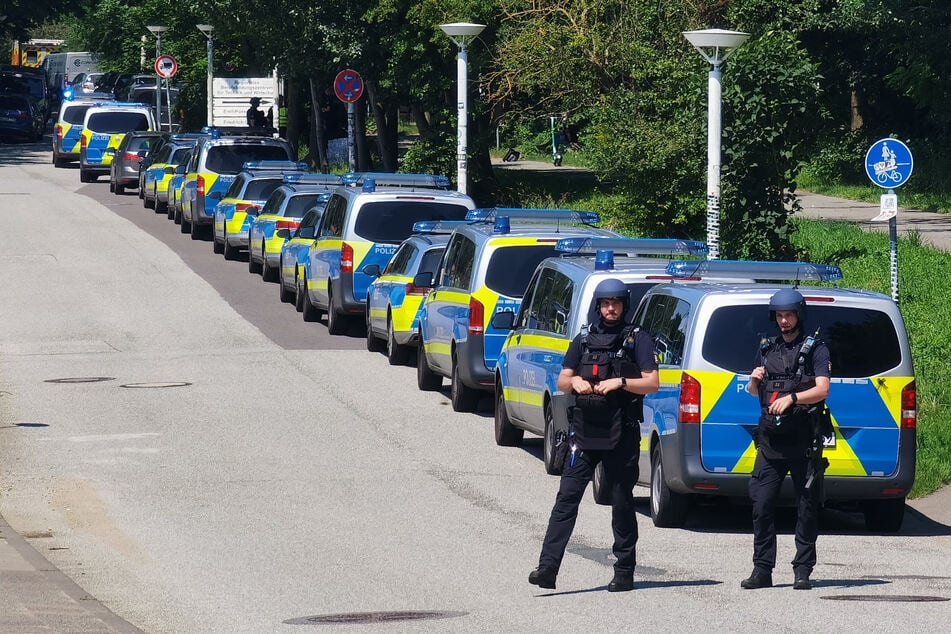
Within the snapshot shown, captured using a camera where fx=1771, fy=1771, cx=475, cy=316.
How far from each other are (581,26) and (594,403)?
74.7 ft

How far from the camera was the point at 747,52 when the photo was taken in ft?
74.6

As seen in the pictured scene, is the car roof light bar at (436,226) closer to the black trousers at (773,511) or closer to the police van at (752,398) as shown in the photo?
the police van at (752,398)

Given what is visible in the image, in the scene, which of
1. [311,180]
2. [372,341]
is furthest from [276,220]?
[372,341]

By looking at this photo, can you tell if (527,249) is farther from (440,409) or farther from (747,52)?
(747,52)

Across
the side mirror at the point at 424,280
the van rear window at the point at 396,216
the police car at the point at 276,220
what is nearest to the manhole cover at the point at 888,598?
the side mirror at the point at 424,280

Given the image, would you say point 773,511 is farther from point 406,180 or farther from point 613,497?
point 406,180

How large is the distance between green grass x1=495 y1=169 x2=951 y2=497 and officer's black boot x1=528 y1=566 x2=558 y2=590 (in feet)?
16.7

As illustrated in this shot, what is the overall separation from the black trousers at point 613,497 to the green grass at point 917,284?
4.82 meters

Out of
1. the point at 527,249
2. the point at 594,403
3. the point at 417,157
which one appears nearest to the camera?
the point at 594,403

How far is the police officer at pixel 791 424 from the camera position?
394 inches

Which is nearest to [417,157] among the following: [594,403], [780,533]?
[780,533]

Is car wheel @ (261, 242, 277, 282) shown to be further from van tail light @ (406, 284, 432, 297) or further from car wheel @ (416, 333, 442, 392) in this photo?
car wheel @ (416, 333, 442, 392)

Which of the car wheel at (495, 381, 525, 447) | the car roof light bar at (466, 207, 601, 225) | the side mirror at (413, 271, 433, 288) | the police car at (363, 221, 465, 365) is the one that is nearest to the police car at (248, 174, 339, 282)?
the police car at (363, 221, 465, 365)

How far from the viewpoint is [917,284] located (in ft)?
75.6
